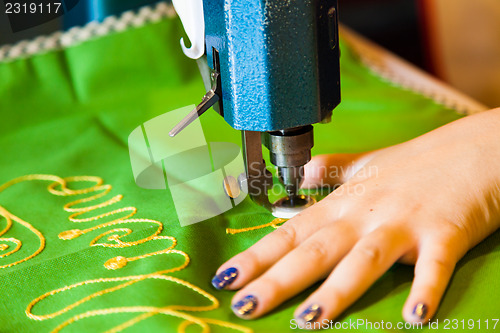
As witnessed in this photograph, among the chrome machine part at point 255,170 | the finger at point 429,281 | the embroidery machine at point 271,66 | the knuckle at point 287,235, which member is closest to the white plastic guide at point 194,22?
the embroidery machine at point 271,66

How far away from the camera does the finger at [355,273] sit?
527mm

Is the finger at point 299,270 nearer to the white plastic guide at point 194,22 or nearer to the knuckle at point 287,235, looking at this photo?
the knuckle at point 287,235

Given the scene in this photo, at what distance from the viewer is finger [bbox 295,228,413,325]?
20.8 inches

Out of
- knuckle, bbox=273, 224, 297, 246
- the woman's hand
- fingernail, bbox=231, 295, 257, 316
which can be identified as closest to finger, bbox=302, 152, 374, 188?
the woman's hand

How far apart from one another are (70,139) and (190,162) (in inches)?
10.6

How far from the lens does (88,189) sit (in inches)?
33.5

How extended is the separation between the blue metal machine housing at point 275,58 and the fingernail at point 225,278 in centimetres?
14

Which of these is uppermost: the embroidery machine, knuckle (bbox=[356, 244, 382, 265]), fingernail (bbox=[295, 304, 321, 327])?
the embroidery machine

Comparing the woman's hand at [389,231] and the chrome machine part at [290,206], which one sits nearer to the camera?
the woman's hand at [389,231]

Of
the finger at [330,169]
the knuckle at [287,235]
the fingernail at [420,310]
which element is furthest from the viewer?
the finger at [330,169]

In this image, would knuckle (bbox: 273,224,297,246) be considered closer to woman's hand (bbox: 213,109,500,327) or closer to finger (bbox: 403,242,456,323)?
woman's hand (bbox: 213,109,500,327)

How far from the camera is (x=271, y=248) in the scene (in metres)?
0.61

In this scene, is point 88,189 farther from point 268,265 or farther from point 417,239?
point 417,239

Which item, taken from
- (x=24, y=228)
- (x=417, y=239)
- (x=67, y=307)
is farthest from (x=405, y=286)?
(x=24, y=228)
